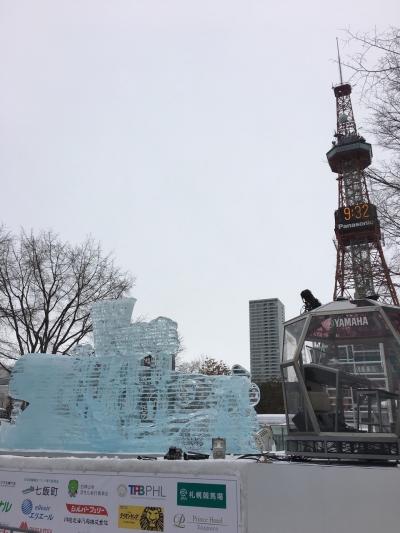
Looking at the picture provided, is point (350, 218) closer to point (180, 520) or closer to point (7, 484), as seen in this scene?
point (7, 484)

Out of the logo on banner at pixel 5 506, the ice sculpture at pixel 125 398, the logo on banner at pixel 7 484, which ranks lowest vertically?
the logo on banner at pixel 5 506

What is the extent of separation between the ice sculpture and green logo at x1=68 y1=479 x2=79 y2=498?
8.41 meters

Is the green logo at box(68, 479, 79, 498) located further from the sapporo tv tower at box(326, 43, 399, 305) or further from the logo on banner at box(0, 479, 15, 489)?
the sapporo tv tower at box(326, 43, 399, 305)

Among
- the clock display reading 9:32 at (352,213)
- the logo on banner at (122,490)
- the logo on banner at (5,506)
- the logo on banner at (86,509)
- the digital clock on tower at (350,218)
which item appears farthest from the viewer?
the clock display reading 9:32 at (352,213)

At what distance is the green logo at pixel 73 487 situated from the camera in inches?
203

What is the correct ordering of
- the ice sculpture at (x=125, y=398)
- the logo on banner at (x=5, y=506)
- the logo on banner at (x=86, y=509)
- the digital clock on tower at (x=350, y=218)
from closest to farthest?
1. the logo on banner at (x=86, y=509)
2. the logo on banner at (x=5, y=506)
3. the ice sculpture at (x=125, y=398)
4. the digital clock on tower at (x=350, y=218)

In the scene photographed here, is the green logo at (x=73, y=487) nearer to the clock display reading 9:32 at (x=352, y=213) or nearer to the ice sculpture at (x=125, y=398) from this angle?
the ice sculpture at (x=125, y=398)

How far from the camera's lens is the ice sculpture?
44.5 feet

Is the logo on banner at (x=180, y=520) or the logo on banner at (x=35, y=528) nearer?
the logo on banner at (x=180, y=520)

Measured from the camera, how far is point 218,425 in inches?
525

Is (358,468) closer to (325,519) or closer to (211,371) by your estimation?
(325,519)

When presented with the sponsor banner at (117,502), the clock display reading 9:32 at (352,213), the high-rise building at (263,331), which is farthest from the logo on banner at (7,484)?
the high-rise building at (263,331)

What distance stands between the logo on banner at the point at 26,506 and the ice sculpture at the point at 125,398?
8.16 meters

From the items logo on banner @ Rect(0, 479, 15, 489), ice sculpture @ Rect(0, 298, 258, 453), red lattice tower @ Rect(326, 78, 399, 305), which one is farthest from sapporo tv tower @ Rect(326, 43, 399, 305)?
logo on banner @ Rect(0, 479, 15, 489)
